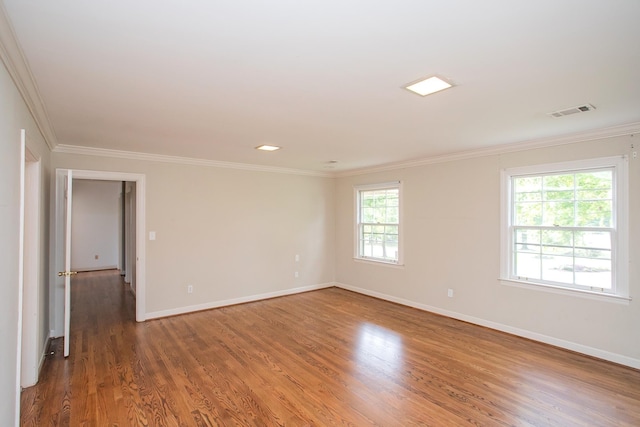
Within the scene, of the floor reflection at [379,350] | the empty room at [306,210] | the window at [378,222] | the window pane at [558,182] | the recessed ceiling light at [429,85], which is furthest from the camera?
the window at [378,222]

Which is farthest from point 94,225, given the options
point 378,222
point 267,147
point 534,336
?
point 534,336

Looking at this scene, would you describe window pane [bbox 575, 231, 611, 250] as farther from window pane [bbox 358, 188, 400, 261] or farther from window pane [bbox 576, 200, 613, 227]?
window pane [bbox 358, 188, 400, 261]

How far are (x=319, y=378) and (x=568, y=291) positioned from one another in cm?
298

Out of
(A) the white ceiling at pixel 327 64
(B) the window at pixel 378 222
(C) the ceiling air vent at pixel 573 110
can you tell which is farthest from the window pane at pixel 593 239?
(B) the window at pixel 378 222

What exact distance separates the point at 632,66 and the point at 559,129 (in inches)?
60.6

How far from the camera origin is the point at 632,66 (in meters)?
1.96

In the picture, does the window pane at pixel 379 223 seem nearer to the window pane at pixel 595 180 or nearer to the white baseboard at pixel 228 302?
the white baseboard at pixel 228 302

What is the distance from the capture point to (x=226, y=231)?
542 centimetres

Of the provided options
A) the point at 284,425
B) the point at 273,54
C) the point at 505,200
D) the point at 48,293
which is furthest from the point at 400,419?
the point at 48,293

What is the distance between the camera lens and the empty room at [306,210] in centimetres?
168

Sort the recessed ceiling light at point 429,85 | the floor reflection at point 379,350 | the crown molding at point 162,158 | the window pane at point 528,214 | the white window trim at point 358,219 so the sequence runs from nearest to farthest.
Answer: the recessed ceiling light at point 429,85, the floor reflection at point 379,350, the window pane at point 528,214, the crown molding at point 162,158, the white window trim at point 358,219

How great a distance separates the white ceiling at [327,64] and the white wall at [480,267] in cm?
89

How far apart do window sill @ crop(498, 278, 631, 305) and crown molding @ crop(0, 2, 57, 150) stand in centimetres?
504

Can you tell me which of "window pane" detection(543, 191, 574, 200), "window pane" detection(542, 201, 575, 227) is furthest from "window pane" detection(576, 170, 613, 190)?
"window pane" detection(542, 201, 575, 227)
